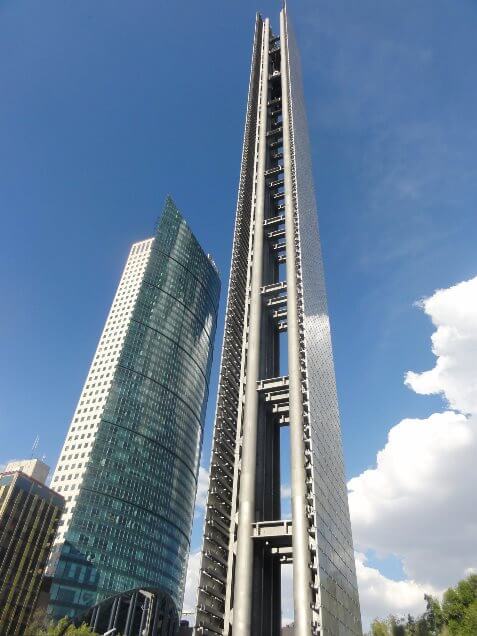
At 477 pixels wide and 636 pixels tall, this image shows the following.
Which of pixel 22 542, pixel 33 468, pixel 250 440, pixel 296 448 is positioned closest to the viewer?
pixel 296 448

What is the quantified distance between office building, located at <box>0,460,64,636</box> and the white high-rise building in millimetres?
18978

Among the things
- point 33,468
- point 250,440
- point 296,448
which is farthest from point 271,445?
point 33,468

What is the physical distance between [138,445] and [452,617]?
101m

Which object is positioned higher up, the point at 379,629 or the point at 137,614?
the point at 137,614

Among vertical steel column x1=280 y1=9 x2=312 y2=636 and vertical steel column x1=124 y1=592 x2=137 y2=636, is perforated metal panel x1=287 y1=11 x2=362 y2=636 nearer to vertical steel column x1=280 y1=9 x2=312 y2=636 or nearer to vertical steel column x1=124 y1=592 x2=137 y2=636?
vertical steel column x1=280 y1=9 x2=312 y2=636

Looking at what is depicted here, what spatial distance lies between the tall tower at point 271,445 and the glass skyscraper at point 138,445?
8523 cm

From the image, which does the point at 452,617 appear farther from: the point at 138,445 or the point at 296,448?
the point at 138,445

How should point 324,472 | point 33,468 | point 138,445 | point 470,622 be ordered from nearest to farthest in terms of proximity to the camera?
1. point 324,472
2. point 470,622
3. point 33,468
4. point 138,445

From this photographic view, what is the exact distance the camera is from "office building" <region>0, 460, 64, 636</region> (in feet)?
292

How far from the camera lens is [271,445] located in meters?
48.2

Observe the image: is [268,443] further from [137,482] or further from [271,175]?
[137,482]

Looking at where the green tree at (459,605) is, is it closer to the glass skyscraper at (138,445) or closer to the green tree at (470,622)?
the green tree at (470,622)

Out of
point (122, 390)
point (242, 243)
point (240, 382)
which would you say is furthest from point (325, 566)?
point (122, 390)

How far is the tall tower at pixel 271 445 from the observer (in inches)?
1417
